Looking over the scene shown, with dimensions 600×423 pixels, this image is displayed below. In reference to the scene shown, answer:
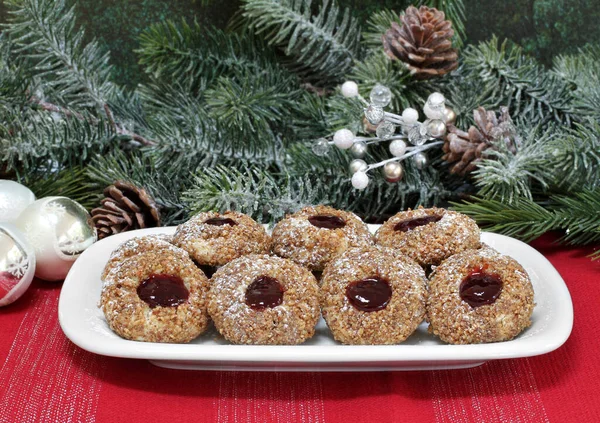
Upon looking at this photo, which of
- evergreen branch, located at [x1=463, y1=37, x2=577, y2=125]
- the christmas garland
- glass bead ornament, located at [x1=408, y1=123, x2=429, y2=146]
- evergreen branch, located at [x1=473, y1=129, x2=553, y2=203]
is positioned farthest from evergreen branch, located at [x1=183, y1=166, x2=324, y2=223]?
evergreen branch, located at [x1=463, y1=37, x2=577, y2=125]

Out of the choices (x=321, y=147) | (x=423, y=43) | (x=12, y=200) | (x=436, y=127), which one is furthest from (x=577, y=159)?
(x=12, y=200)

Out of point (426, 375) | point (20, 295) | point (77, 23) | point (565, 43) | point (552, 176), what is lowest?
point (20, 295)

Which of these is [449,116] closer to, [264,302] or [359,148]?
[359,148]

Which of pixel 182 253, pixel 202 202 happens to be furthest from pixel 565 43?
pixel 182 253

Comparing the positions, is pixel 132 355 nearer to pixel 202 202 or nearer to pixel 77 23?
pixel 202 202

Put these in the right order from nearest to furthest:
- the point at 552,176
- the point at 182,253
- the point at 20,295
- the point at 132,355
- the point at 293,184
Answer: the point at 132,355
the point at 182,253
the point at 20,295
the point at 552,176
the point at 293,184

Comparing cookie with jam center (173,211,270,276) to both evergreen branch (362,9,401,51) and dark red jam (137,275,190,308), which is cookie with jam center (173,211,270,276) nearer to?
dark red jam (137,275,190,308)

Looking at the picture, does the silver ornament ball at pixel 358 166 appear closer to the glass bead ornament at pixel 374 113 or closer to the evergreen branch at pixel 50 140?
the glass bead ornament at pixel 374 113
